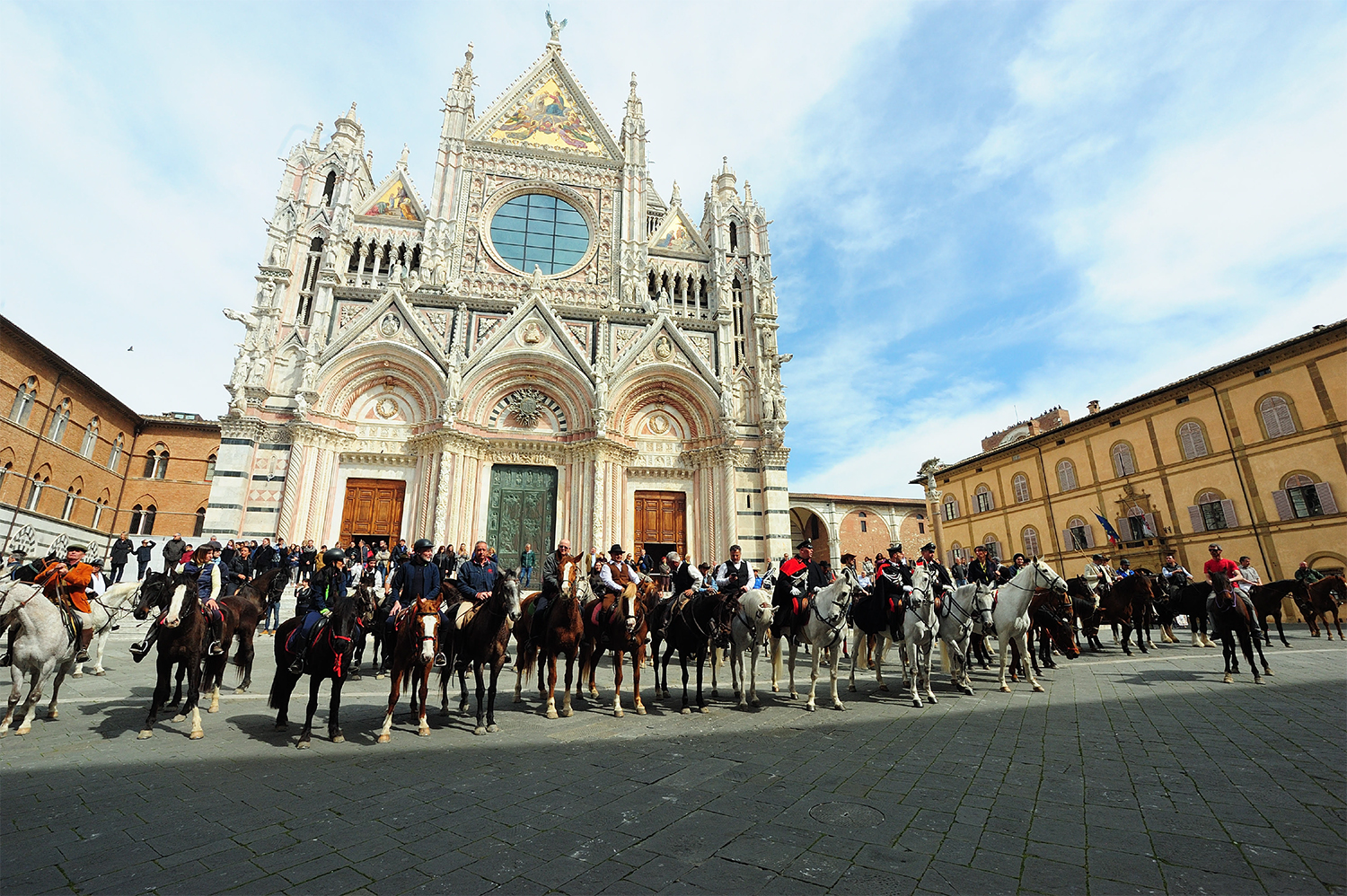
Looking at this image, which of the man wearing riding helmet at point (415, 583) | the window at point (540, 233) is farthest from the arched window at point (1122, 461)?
the man wearing riding helmet at point (415, 583)

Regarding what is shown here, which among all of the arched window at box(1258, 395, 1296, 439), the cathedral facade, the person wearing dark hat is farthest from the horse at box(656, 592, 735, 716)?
the arched window at box(1258, 395, 1296, 439)

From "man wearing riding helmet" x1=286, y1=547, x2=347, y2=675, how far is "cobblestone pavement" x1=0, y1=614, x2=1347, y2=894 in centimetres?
105

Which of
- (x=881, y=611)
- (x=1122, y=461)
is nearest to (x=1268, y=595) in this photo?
(x=881, y=611)

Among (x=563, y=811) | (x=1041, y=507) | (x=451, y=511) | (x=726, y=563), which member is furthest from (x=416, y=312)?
(x=1041, y=507)

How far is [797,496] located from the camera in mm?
45156

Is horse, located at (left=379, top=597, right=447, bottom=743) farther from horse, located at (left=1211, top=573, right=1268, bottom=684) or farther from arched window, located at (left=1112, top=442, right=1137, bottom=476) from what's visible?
arched window, located at (left=1112, top=442, right=1137, bottom=476)

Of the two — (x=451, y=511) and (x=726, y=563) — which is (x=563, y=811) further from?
(x=451, y=511)

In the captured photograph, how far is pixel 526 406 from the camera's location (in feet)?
84.1

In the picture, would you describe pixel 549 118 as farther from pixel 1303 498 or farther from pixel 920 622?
pixel 1303 498

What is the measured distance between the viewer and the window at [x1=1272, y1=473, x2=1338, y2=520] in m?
23.5

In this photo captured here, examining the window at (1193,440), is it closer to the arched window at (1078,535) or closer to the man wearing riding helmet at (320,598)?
the arched window at (1078,535)

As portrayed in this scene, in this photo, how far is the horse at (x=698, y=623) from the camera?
9.23 m

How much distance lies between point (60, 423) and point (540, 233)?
2649 centimetres

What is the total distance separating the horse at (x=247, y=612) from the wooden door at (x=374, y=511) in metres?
13.5
